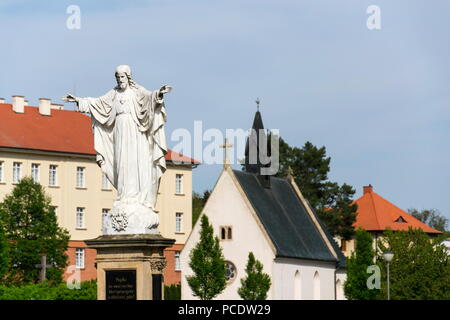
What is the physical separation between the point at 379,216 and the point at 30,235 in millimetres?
62740

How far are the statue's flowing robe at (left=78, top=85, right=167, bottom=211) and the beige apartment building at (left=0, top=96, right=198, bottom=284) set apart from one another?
64428mm

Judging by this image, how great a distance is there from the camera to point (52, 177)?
290 feet

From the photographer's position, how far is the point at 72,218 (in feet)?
291

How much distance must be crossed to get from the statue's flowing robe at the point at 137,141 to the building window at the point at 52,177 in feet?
226

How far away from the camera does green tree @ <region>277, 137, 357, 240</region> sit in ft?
363

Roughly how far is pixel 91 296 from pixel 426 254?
22.4 metres

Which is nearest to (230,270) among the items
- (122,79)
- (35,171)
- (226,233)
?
(226,233)

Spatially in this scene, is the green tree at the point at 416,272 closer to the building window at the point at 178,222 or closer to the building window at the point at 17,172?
the building window at the point at 178,222

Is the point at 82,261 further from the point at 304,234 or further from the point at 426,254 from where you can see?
the point at 426,254

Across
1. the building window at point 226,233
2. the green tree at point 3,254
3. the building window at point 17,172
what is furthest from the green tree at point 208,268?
the building window at point 17,172

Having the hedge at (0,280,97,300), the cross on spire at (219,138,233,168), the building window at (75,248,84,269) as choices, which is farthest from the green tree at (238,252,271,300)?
the building window at (75,248,84,269)

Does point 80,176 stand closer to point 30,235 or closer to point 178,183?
point 178,183

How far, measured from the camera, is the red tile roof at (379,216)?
414 feet

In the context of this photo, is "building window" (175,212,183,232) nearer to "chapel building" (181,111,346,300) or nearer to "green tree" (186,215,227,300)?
"chapel building" (181,111,346,300)
